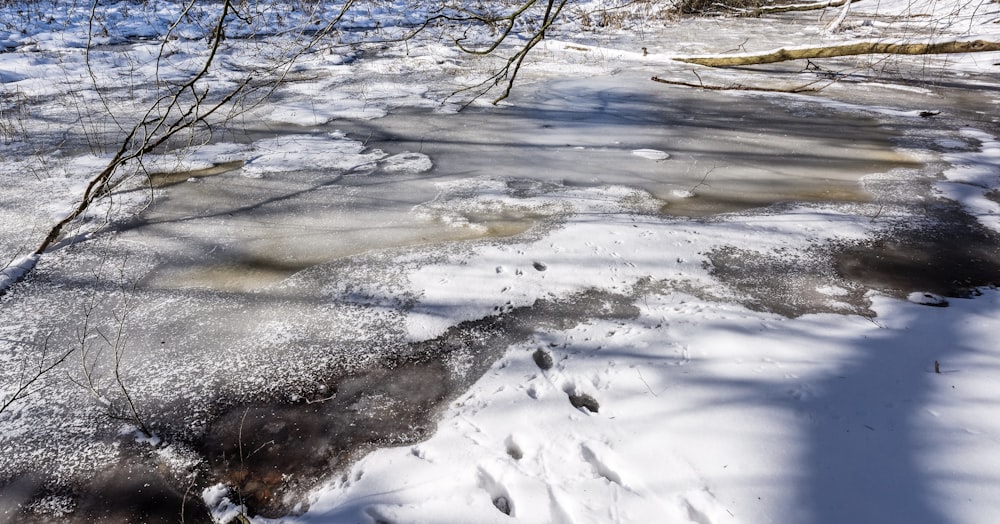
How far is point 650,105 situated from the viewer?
19.1ft

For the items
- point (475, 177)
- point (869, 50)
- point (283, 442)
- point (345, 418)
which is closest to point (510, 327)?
point (345, 418)

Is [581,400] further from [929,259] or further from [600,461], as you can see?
[929,259]

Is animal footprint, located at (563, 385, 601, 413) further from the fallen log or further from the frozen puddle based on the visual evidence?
the fallen log

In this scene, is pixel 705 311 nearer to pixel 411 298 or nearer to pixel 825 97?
pixel 411 298

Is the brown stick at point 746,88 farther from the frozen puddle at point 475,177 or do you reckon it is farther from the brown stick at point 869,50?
the brown stick at point 869,50

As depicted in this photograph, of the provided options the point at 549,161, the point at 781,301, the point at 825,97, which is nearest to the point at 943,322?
the point at 781,301

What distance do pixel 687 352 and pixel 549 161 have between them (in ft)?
8.21

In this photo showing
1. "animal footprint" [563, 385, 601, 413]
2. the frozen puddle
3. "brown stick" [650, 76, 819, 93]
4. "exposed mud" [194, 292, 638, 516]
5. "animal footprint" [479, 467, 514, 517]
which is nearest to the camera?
"animal footprint" [479, 467, 514, 517]

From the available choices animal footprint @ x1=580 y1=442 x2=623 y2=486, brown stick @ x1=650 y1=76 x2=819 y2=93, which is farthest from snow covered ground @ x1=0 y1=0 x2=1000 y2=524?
brown stick @ x1=650 y1=76 x2=819 y2=93

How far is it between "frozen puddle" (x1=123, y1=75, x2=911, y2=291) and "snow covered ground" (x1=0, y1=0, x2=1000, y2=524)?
0.03 metres

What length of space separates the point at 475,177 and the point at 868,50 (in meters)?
6.56

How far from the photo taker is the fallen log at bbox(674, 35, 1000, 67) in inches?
265

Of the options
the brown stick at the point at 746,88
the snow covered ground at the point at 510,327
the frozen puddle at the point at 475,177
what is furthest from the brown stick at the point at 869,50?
the snow covered ground at the point at 510,327

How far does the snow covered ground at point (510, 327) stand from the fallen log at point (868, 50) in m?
2.68
